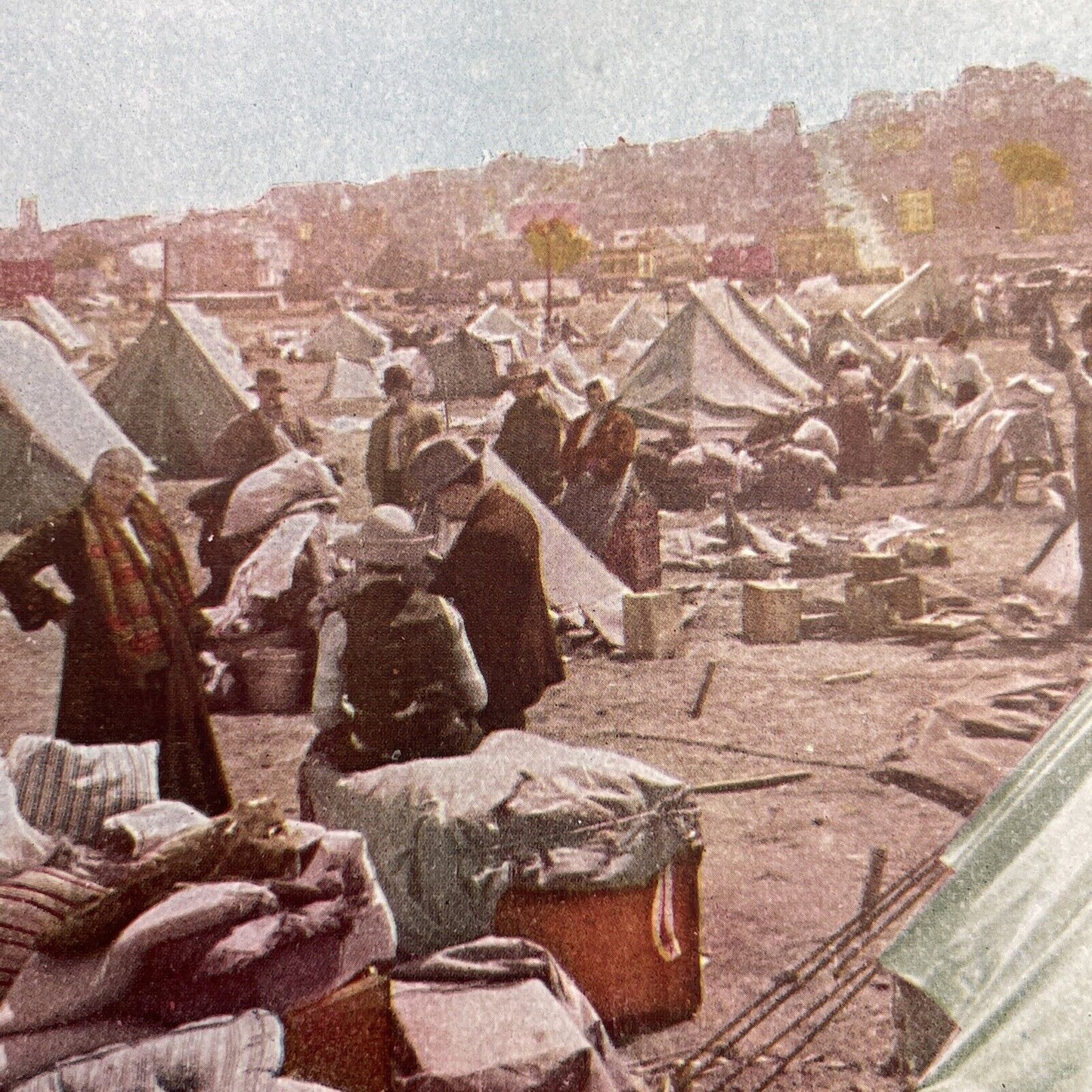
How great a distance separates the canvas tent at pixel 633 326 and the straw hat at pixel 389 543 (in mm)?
16002

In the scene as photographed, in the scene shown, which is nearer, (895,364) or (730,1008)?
(730,1008)

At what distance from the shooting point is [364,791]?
131 inches

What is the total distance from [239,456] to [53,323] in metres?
1.52

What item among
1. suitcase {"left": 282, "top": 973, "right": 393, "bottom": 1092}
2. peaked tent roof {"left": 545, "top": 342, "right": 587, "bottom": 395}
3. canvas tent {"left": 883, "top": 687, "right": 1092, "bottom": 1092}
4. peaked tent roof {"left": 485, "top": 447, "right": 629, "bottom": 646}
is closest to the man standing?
peaked tent roof {"left": 485, "top": 447, "right": 629, "bottom": 646}

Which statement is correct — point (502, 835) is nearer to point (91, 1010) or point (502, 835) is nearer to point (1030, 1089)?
point (91, 1010)

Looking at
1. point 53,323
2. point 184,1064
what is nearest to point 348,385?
point 53,323

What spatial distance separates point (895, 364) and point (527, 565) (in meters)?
12.1

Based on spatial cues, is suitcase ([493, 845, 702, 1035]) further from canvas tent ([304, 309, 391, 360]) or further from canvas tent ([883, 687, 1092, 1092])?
canvas tent ([304, 309, 391, 360])

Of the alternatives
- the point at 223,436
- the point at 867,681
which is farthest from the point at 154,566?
the point at 867,681

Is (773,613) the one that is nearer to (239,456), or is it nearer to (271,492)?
(271,492)

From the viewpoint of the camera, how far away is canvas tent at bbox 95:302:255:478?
9.38m

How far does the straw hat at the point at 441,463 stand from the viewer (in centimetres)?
498

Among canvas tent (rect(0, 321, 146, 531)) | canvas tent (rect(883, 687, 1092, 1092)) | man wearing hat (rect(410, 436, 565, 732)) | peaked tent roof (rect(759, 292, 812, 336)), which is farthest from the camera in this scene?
peaked tent roof (rect(759, 292, 812, 336))

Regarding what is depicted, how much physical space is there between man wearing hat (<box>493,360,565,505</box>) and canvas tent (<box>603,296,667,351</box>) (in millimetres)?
12603
